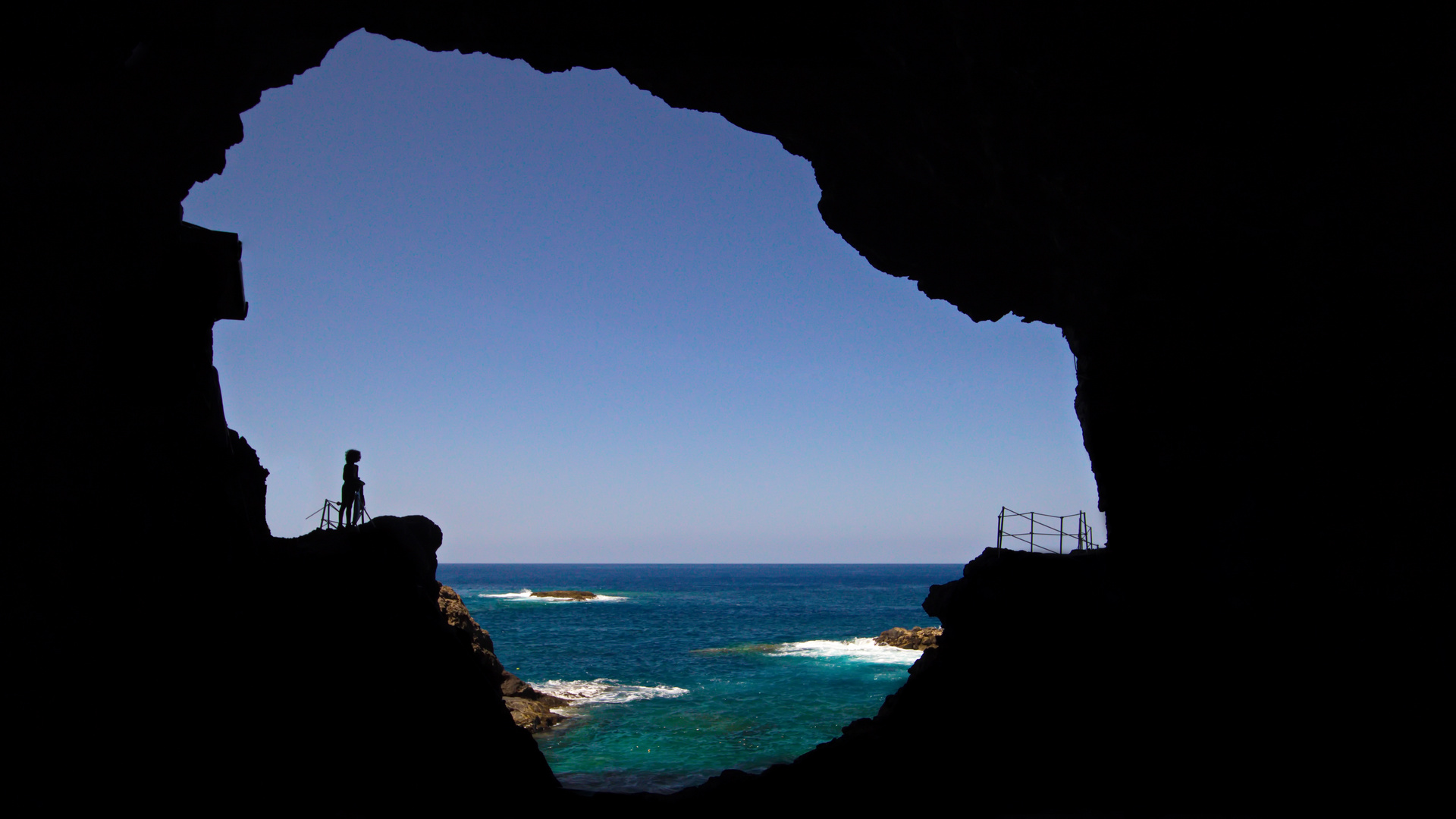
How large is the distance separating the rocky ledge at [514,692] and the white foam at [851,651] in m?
21.8

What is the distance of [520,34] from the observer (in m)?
13.3

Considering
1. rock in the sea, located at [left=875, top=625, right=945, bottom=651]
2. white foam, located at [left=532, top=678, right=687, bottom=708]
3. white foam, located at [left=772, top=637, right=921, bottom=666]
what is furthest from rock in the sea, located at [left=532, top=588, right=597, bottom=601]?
white foam, located at [left=532, top=678, right=687, bottom=708]

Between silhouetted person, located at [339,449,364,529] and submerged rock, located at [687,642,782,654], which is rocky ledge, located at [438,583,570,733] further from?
submerged rock, located at [687,642,782,654]

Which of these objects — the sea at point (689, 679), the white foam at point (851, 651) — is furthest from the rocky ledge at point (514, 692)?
the white foam at point (851, 651)

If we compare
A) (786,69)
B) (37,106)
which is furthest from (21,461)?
(786,69)

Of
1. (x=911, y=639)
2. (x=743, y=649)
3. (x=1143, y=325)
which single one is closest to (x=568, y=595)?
(x=743, y=649)

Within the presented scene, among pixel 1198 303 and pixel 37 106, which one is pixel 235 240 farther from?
pixel 1198 303

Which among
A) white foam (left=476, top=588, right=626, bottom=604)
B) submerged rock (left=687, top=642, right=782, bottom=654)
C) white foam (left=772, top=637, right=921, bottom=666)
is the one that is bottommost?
white foam (left=476, top=588, right=626, bottom=604)

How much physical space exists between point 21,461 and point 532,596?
101585 millimetres

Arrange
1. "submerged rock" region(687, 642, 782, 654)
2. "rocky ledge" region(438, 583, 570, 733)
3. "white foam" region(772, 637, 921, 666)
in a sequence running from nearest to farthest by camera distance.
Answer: "rocky ledge" region(438, 583, 570, 733) → "white foam" region(772, 637, 921, 666) → "submerged rock" region(687, 642, 782, 654)

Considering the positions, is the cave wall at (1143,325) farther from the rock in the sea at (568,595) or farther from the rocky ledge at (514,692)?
the rock in the sea at (568,595)

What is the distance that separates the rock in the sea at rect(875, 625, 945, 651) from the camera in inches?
1951

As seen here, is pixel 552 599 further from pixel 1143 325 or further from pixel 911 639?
pixel 1143 325

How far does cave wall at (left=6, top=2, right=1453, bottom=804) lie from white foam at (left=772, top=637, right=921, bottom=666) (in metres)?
35.3
